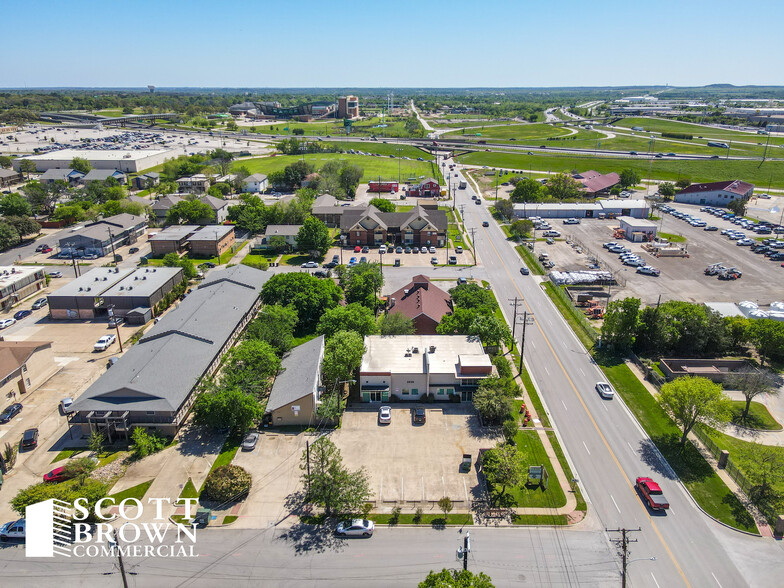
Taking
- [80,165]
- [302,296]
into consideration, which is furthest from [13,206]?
[302,296]

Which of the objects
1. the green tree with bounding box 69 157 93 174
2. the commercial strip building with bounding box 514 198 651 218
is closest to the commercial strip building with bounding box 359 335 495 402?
the commercial strip building with bounding box 514 198 651 218

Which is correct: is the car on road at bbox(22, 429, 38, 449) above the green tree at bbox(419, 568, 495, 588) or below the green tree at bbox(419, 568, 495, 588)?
below

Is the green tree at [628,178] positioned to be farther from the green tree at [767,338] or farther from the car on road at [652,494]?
the car on road at [652,494]

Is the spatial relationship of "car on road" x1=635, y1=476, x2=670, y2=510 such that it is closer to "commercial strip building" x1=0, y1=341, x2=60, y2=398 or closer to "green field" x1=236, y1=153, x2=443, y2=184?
"commercial strip building" x1=0, y1=341, x2=60, y2=398

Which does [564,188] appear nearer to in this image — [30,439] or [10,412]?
[10,412]

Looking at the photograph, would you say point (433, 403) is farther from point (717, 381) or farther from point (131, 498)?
point (717, 381)

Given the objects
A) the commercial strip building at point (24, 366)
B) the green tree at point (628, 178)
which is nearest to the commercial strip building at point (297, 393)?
the commercial strip building at point (24, 366)
